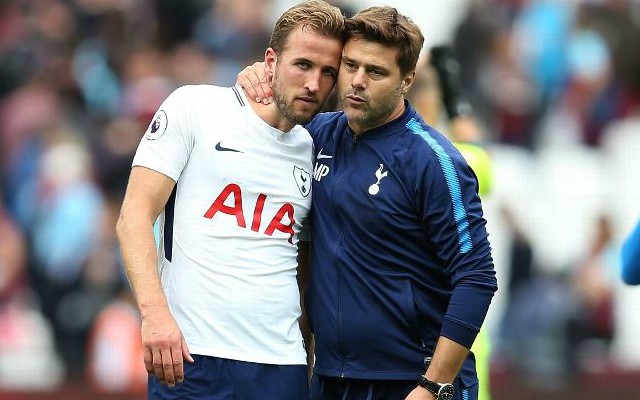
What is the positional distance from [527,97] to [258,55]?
2.36 meters

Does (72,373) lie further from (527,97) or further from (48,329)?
(527,97)

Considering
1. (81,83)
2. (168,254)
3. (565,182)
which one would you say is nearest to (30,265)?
(81,83)

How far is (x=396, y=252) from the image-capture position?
16.6 ft

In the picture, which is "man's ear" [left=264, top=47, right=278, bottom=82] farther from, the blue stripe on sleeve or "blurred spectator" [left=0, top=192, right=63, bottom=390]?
"blurred spectator" [left=0, top=192, right=63, bottom=390]

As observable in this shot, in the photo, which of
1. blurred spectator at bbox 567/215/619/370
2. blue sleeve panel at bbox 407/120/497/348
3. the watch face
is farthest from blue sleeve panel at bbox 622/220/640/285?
blurred spectator at bbox 567/215/619/370

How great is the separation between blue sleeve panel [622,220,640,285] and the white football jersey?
1.41m

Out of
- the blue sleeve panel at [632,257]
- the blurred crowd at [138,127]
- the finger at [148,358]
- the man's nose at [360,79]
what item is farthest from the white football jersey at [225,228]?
the blurred crowd at [138,127]

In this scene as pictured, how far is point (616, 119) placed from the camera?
39.4 feet

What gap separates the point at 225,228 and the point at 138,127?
598 centimetres

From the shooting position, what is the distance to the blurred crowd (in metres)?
10.2

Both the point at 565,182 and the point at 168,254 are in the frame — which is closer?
the point at 168,254

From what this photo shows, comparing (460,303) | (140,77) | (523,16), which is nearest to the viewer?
(460,303)

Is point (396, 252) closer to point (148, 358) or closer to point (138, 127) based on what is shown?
point (148, 358)

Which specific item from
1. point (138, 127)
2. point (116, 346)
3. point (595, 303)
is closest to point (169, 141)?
point (116, 346)
